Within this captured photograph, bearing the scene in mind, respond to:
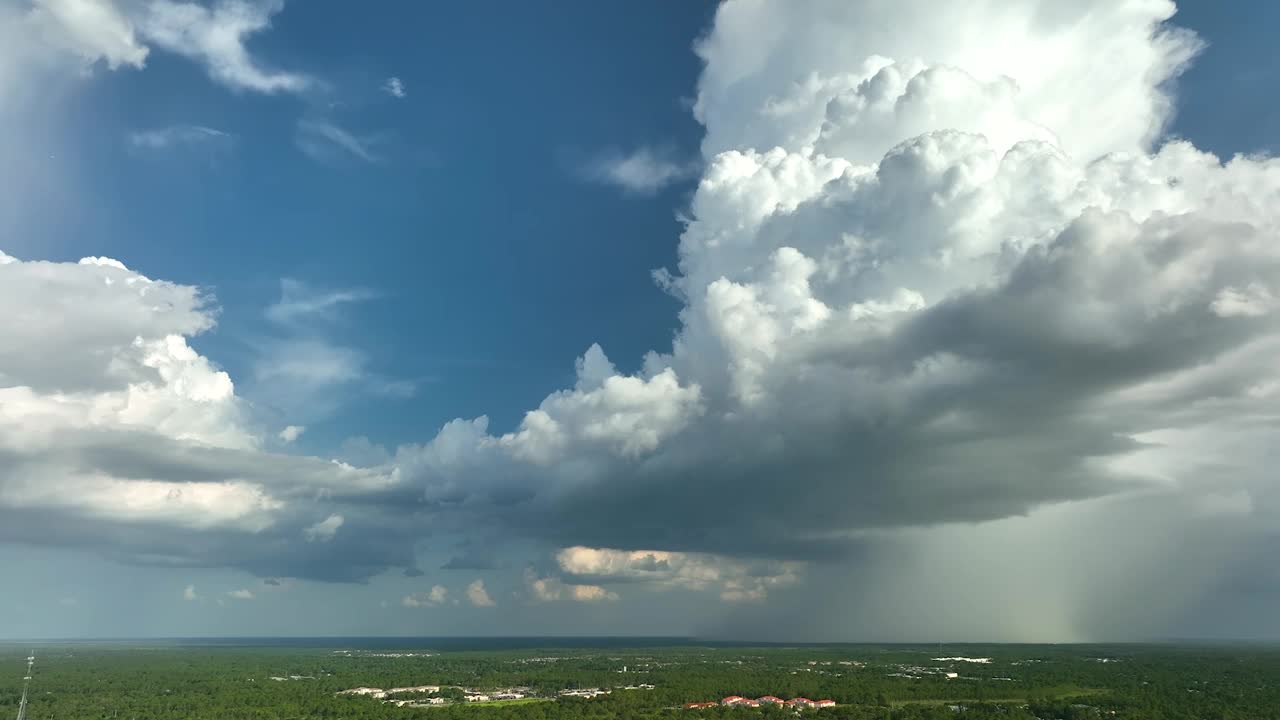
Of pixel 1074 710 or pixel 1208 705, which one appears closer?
pixel 1074 710

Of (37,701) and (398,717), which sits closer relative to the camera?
(398,717)

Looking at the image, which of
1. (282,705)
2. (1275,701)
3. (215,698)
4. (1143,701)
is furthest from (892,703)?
(215,698)

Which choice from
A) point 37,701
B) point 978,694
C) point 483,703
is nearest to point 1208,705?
point 978,694

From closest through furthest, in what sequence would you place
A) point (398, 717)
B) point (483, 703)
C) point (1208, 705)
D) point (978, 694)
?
point (398, 717)
point (1208, 705)
point (483, 703)
point (978, 694)

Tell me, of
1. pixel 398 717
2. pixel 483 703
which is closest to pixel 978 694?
pixel 483 703

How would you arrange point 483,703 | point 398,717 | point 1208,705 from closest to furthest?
point 398,717
point 1208,705
point 483,703

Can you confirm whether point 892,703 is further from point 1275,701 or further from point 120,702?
point 120,702

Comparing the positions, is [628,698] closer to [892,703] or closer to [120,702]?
[892,703]

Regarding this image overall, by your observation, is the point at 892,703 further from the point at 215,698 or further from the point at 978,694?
the point at 215,698

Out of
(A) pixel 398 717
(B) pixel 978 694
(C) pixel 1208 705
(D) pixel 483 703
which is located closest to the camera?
(A) pixel 398 717
